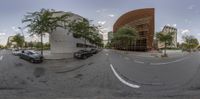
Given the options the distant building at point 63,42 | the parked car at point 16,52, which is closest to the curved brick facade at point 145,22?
the distant building at point 63,42

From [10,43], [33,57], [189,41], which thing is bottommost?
[33,57]

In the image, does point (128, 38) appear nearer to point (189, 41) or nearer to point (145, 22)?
point (145, 22)

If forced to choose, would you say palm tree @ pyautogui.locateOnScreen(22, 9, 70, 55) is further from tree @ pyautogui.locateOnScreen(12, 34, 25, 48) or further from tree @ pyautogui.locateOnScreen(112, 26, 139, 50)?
tree @ pyautogui.locateOnScreen(112, 26, 139, 50)

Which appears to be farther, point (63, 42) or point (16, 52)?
point (16, 52)

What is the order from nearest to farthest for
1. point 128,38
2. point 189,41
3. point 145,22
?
1. point 145,22
2. point 128,38
3. point 189,41

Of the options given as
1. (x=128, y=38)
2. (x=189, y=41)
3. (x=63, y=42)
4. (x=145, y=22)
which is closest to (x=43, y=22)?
(x=63, y=42)

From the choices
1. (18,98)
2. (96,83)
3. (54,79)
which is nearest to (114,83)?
(96,83)

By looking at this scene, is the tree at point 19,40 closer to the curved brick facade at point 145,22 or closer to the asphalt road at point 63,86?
the asphalt road at point 63,86

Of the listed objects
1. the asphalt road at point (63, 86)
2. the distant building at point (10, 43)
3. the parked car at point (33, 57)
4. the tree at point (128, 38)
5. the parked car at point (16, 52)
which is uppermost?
the tree at point (128, 38)

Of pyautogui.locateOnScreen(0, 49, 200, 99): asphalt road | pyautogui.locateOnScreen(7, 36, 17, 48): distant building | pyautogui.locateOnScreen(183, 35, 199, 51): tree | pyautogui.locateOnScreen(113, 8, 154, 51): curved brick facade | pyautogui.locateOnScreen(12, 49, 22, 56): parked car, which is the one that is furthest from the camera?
pyautogui.locateOnScreen(183, 35, 199, 51): tree

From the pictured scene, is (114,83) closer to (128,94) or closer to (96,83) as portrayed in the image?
(96,83)

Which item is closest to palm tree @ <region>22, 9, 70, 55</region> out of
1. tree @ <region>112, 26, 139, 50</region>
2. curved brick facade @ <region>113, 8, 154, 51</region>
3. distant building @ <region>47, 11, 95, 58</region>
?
distant building @ <region>47, 11, 95, 58</region>

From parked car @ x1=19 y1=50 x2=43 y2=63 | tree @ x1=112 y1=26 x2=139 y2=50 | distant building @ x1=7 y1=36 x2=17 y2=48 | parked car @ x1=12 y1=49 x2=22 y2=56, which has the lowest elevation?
parked car @ x1=19 y1=50 x2=43 y2=63

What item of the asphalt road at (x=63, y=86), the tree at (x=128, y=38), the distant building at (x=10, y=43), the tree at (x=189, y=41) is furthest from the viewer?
the tree at (x=128, y=38)
